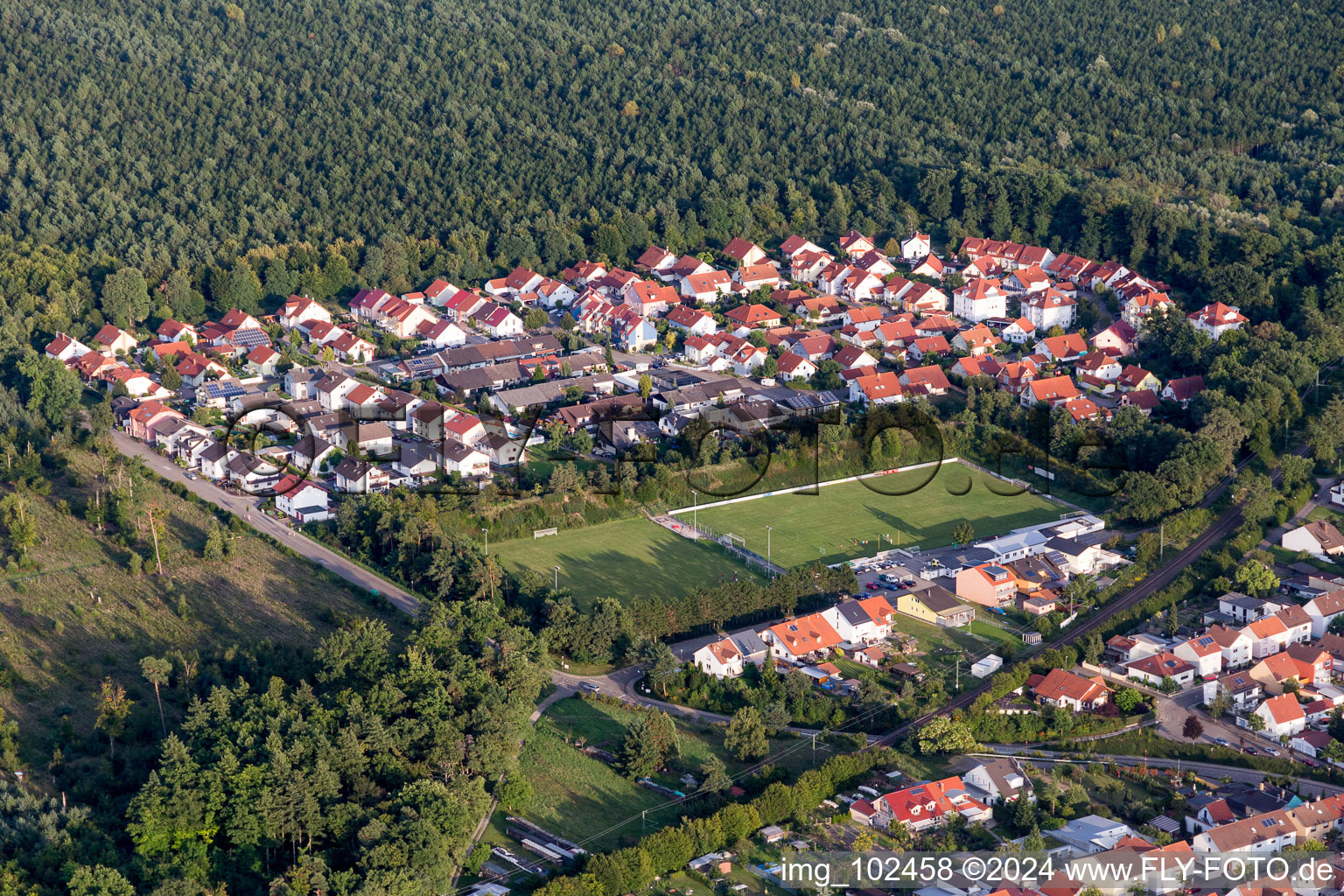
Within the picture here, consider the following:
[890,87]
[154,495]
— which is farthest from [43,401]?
[890,87]

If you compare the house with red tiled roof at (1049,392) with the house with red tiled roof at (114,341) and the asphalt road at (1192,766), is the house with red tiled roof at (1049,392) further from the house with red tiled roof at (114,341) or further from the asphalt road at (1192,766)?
the house with red tiled roof at (114,341)

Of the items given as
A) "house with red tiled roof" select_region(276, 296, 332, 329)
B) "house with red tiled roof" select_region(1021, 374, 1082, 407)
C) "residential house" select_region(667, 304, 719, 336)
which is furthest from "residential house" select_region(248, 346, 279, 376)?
"house with red tiled roof" select_region(1021, 374, 1082, 407)

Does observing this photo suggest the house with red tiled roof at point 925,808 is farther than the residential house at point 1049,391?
No

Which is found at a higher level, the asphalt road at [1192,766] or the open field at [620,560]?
the asphalt road at [1192,766]

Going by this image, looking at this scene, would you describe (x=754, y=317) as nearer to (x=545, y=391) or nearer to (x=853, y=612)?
(x=545, y=391)

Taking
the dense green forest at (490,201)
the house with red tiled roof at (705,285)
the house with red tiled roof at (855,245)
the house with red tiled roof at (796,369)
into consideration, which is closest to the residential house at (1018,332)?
the dense green forest at (490,201)

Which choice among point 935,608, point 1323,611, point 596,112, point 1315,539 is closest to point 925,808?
point 935,608
